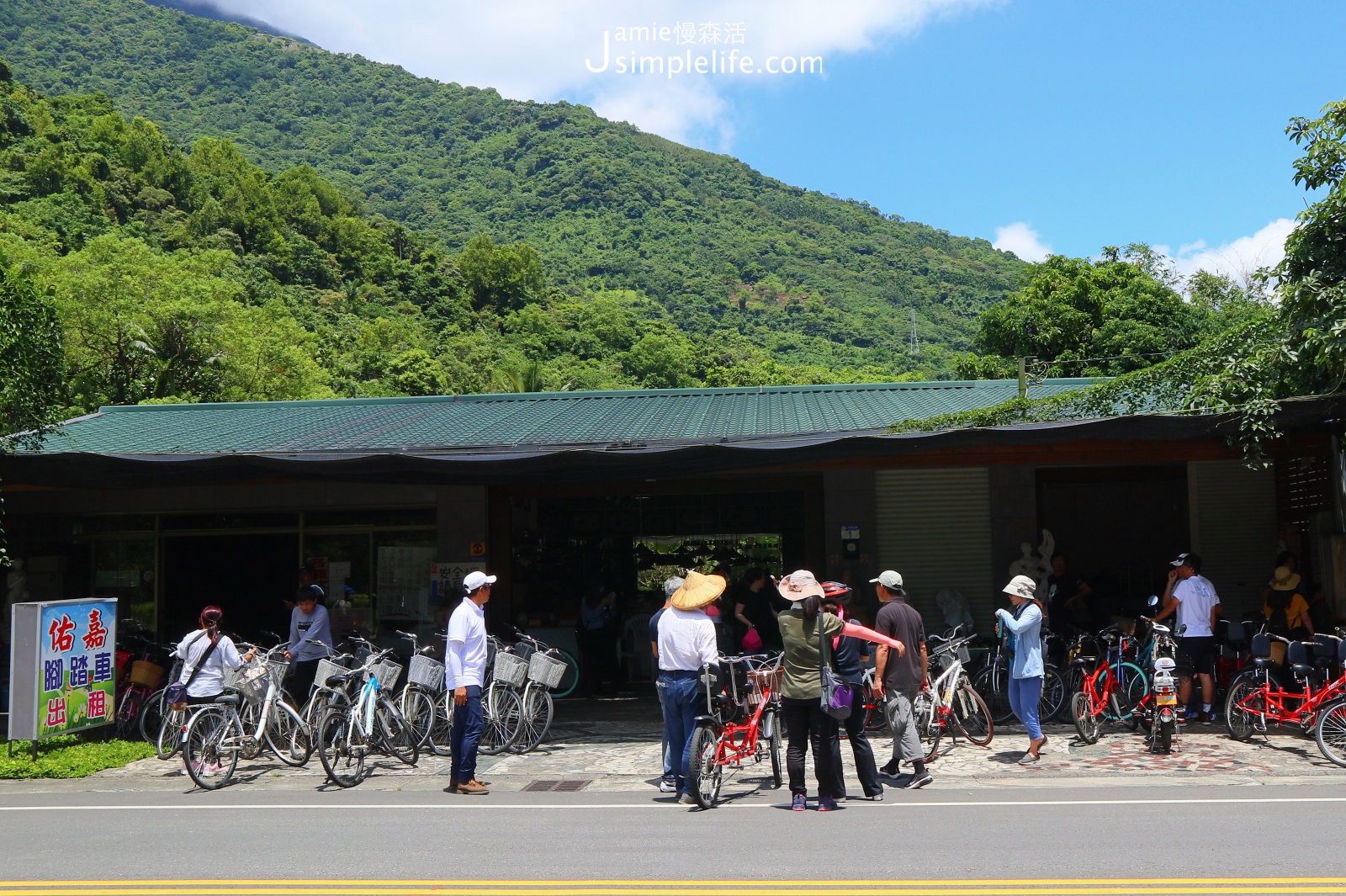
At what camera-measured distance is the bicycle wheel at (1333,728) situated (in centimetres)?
941

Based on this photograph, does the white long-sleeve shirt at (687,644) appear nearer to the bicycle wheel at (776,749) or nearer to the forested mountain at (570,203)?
the bicycle wheel at (776,749)

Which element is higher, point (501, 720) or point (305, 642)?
point (305, 642)

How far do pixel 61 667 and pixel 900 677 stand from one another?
8087 millimetres

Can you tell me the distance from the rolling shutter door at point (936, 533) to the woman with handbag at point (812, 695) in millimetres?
7692

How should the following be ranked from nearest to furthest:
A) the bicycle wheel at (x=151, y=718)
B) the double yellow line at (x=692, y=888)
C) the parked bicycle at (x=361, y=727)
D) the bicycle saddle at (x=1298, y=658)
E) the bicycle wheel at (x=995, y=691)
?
the double yellow line at (x=692, y=888) → the parked bicycle at (x=361, y=727) → the bicycle saddle at (x=1298, y=658) → the bicycle wheel at (x=151, y=718) → the bicycle wheel at (x=995, y=691)

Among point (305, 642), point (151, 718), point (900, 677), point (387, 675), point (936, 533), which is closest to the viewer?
point (900, 677)

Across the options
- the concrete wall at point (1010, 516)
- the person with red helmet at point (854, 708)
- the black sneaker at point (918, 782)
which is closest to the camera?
the person with red helmet at point (854, 708)

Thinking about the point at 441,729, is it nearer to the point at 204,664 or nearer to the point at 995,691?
the point at 204,664

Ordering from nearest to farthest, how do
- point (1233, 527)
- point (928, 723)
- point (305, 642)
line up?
point (928, 723)
point (305, 642)
point (1233, 527)

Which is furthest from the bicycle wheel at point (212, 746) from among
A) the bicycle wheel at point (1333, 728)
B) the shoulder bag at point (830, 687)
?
the bicycle wheel at point (1333, 728)

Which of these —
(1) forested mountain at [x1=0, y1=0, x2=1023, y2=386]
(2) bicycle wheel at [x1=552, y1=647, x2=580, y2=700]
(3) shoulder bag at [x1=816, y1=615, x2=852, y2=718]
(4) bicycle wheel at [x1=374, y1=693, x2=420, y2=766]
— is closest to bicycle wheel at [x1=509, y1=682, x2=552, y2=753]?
(4) bicycle wheel at [x1=374, y1=693, x2=420, y2=766]

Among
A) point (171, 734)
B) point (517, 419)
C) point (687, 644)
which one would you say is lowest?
point (171, 734)

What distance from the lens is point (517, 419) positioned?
16562mm

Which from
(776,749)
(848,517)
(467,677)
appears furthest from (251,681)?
(848,517)
